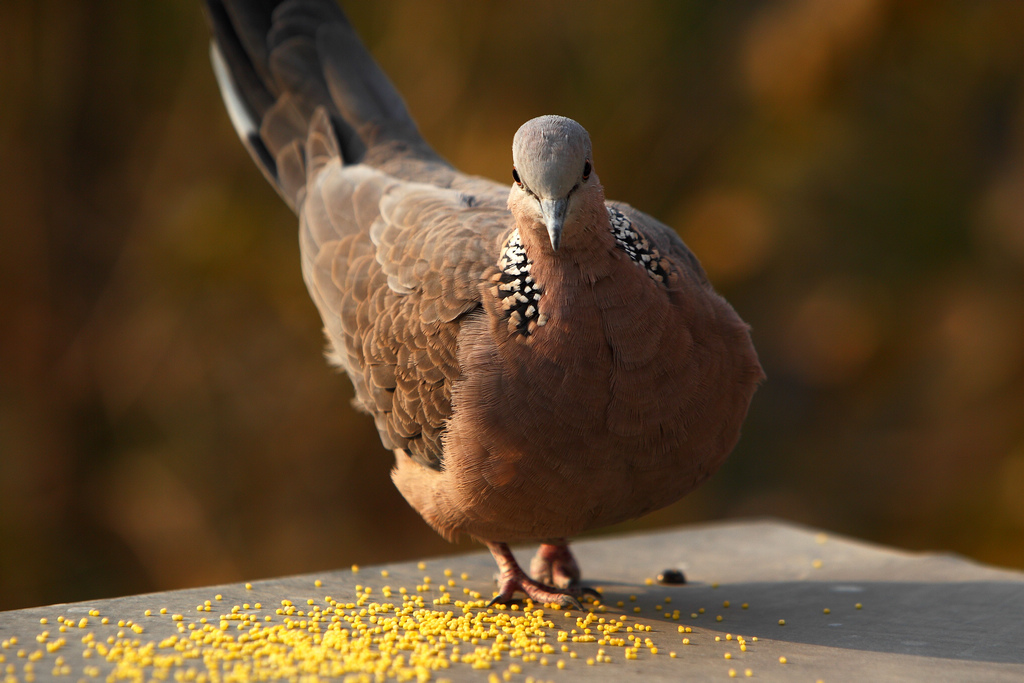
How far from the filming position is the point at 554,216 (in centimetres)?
214

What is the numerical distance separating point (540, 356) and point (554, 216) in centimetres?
37

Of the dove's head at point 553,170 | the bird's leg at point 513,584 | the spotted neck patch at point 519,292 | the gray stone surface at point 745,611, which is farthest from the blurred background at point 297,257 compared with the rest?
the dove's head at point 553,170

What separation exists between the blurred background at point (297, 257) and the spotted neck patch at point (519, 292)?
11.4 ft

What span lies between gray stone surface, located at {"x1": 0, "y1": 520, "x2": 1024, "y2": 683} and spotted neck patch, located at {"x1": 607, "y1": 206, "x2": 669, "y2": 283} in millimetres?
996

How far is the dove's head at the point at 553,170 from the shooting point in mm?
2135

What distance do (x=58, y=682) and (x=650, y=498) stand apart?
150 cm

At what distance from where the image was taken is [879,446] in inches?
246

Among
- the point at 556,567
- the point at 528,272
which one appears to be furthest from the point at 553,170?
the point at 556,567

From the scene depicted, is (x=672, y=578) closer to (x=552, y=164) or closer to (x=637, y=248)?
(x=637, y=248)

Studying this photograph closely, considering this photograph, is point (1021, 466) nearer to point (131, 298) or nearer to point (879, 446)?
point (879, 446)

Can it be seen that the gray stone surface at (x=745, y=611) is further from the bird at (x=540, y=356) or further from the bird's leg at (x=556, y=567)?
the bird at (x=540, y=356)

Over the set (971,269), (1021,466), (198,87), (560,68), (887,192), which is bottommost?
(1021,466)

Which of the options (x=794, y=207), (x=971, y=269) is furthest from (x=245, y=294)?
(x=971, y=269)

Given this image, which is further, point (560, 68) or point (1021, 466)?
point (560, 68)
